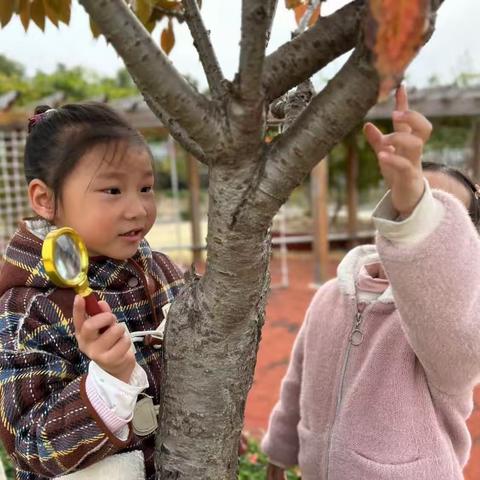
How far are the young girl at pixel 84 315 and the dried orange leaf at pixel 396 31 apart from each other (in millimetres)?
553

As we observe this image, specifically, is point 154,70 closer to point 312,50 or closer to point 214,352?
point 312,50

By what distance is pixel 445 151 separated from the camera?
1203cm

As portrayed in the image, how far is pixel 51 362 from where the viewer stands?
974mm

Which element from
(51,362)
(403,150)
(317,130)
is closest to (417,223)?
(403,150)

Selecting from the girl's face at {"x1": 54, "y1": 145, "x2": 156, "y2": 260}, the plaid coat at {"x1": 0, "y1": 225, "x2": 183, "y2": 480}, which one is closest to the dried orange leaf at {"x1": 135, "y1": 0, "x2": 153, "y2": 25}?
the girl's face at {"x1": 54, "y1": 145, "x2": 156, "y2": 260}

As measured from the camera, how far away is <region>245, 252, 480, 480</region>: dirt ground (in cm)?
383

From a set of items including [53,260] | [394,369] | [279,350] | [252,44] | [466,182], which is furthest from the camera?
[279,350]

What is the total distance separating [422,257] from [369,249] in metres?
0.66

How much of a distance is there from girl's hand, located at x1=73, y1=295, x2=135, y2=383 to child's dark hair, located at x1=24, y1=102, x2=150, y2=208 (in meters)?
0.33

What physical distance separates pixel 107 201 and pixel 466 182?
0.86 meters

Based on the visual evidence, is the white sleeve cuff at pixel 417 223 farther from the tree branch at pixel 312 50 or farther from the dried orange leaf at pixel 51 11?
the dried orange leaf at pixel 51 11

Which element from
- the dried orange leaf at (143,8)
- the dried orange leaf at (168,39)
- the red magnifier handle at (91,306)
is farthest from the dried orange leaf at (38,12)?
the red magnifier handle at (91,306)

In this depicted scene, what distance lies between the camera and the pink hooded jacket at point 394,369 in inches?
36.8

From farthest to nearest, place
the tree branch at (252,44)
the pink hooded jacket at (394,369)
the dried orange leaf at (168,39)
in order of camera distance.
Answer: the dried orange leaf at (168,39), the pink hooded jacket at (394,369), the tree branch at (252,44)
